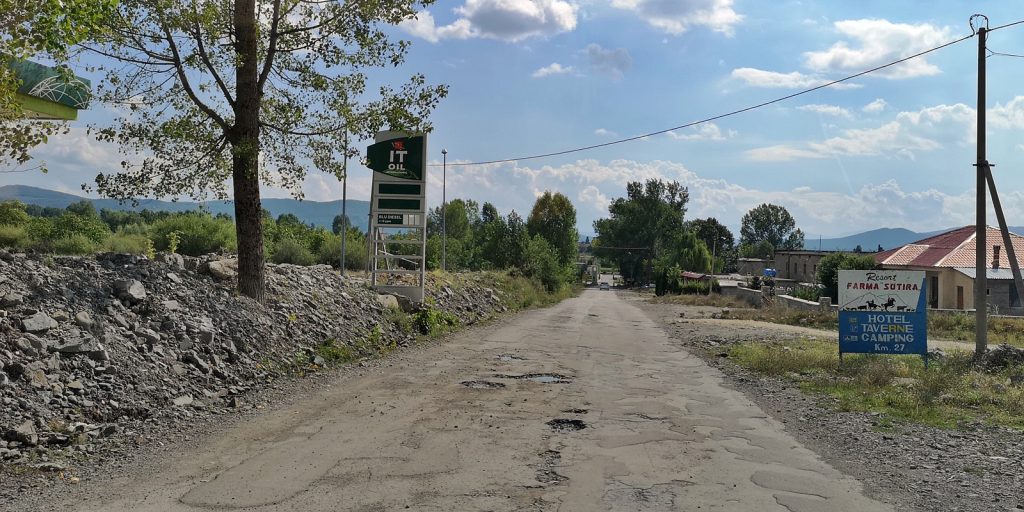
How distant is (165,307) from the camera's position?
36.2ft

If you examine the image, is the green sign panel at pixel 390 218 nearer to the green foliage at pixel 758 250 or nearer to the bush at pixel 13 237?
the bush at pixel 13 237

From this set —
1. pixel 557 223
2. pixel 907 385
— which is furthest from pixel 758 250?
pixel 907 385

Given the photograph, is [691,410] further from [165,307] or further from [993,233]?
[993,233]

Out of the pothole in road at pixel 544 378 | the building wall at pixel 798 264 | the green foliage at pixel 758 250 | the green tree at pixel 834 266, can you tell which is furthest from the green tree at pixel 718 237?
the pothole in road at pixel 544 378

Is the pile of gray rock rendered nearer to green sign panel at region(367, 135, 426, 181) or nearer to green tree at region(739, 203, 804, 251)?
green sign panel at region(367, 135, 426, 181)

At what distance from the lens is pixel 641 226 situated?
398ft

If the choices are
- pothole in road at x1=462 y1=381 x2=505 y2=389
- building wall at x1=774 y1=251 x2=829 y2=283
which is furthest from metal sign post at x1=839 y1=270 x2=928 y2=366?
building wall at x1=774 y1=251 x2=829 y2=283

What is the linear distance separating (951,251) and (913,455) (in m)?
46.6

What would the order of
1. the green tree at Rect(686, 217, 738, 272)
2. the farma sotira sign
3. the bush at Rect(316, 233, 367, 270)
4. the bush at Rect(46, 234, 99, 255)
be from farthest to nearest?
the green tree at Rect(686, 217, 738, 272), the bush at Rect(316, 233, 367, 270), the bush at Rect(46, 234, 99, 255), the farma sotira sign

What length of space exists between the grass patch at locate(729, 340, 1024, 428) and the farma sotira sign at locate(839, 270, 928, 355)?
0.42 metres

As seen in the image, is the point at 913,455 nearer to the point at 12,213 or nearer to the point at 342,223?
the point at 342,223

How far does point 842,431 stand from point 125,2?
1297cm

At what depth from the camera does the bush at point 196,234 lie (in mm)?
23781

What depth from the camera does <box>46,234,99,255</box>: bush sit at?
18.0 metres
